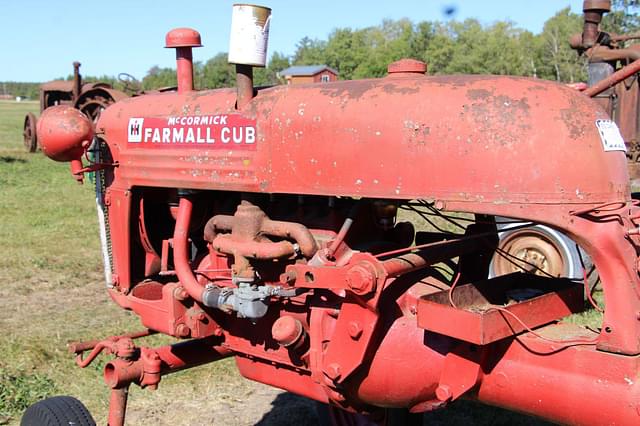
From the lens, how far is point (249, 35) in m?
2.77

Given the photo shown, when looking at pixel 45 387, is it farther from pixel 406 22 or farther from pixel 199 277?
pixel 406 22

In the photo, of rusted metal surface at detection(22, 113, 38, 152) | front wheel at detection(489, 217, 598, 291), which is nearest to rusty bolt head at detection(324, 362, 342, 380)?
front wheel at detection(489, 217, 598, 291)

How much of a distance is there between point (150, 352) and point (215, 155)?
994mm

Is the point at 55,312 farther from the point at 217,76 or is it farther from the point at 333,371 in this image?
the point at 217,76

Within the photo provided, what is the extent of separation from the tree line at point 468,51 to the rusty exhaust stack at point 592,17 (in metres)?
27.3

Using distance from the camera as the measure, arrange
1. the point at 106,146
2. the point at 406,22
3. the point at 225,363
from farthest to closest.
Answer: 1. the point at 406,22
2. the point at 225,363
3. the point at 106,146

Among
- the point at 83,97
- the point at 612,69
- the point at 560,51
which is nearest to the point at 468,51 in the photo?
the point at 560,51

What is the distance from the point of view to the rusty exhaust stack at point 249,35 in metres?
2.74

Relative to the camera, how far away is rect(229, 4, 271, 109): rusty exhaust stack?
9.00 ft

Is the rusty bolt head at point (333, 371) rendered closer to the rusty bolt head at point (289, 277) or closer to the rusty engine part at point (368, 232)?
the rusty engine part at point (368, 232)

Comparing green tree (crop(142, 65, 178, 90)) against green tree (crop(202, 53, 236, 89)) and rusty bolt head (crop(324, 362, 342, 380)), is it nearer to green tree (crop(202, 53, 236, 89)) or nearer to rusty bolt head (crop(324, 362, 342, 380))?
green tree (crop(202, 53, 236, 89))

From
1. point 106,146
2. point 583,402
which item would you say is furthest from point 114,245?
point 583,402

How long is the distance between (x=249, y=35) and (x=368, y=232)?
0.91m

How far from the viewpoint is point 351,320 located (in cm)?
259
